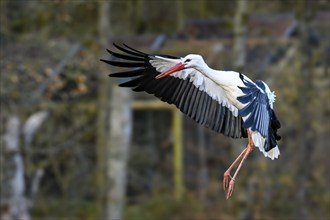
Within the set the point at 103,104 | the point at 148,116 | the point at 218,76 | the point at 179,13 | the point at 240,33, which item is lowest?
the point at 218,76

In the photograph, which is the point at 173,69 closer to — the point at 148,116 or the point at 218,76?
the point at 218,76

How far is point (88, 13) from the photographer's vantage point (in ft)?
65.9

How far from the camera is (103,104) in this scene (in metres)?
19.3

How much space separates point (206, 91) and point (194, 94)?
0.12 meters

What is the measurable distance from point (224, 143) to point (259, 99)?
1379 centimetres

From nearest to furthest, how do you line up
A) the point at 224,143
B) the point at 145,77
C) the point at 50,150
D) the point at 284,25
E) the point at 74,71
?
the point at 145,77 → the point at 74,71 → the point at 50,150 → the point at 284,25 → the point at 224,143

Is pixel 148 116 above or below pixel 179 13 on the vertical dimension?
below

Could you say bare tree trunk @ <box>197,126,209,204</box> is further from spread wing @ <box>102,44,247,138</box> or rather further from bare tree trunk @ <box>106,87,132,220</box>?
spread wing @ <box>102,44,247,138</box>

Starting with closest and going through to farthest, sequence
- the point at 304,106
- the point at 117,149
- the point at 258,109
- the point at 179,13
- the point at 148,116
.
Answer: the point at 258,109 → the point at 179,13 → the point at 117,149 → the point at 304,106 → the point at 148,116

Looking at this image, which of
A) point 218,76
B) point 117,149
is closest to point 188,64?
point 218,76

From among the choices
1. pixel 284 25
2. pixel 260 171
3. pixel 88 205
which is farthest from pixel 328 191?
pixel 88 205

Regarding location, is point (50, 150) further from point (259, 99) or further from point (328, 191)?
point (259, 99)

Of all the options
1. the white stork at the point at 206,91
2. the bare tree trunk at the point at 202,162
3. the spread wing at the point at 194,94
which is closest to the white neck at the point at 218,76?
the white stork at the point at 206,91

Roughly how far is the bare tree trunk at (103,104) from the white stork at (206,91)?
744cm
